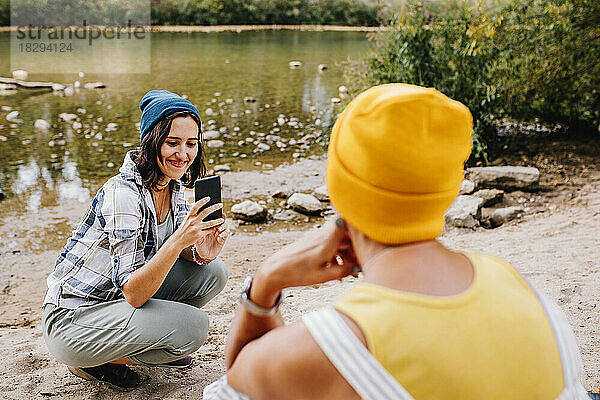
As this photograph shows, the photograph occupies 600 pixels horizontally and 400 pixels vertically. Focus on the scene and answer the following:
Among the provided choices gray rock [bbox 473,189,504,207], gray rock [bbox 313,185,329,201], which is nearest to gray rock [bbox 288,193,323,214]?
gray rock [bbox 313,185,329,201]

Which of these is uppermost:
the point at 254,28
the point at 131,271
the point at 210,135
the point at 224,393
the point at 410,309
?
the point at 254,28

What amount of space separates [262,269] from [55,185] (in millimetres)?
5556

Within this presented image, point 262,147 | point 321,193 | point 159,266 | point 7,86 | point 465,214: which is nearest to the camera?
point 159,266

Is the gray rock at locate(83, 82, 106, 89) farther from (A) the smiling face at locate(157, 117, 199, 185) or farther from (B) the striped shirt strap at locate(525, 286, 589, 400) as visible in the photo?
(B) the striped shirt strap at locate(525, 286, 589, 400)

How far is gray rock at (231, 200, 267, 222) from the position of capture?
5.46 metres

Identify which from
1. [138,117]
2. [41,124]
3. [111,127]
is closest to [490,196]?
[111,127]

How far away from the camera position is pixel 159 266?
2127 millimetres

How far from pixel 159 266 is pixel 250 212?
3.34 m

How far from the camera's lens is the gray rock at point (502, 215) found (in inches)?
199

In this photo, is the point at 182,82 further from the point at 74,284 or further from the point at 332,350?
the point at 332,350

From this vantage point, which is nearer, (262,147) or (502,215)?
(502,215)

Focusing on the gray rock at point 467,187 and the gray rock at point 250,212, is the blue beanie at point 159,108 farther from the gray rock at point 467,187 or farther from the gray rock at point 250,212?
the gray rock at point 467,187

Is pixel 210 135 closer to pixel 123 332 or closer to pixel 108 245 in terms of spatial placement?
pixel 108 245

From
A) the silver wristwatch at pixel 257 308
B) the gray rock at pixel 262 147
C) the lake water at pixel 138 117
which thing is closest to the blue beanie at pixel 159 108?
the silver wristwatch at pixel 257 308
